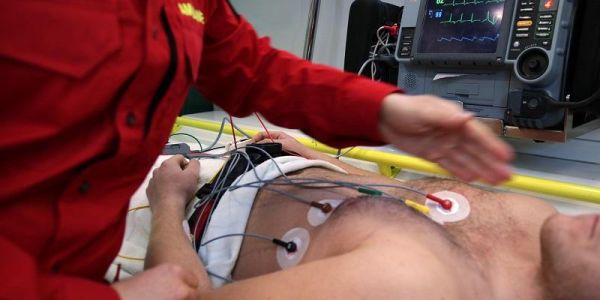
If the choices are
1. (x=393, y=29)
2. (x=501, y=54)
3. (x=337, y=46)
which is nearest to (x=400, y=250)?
(x=501, y=54)

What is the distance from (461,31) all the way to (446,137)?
0.85 meters

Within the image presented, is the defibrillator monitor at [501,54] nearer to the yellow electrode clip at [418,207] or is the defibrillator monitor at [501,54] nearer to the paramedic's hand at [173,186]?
the yellow electrode clip at [418,207]

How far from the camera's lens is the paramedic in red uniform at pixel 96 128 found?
43 centimetres

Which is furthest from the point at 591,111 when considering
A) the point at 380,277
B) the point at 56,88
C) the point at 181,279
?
the point at 56,88

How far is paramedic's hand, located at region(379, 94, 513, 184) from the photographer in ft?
1.95

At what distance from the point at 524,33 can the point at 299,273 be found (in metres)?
1.02

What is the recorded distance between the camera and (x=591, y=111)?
123cm

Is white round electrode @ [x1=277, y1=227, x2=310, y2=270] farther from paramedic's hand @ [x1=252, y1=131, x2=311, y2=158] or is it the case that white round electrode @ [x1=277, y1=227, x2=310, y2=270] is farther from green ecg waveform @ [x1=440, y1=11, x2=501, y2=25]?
green ecg waveform @ [x1=440, y1=11, x2=501, y2=25]

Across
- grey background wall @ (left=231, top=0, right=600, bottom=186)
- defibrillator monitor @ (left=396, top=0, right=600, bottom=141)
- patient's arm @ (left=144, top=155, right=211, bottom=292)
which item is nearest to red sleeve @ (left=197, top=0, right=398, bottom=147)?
patient's arm @ (left=144, top=155, right=211, bottom=292)

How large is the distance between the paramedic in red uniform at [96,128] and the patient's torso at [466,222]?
20cm

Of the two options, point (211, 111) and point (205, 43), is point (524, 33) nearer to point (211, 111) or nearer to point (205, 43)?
point (205, 43)

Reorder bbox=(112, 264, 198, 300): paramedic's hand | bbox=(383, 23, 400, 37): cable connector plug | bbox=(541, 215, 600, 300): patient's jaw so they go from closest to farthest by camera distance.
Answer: bbox=(112, 264, 198, 300): paramedic's hand → bbox=(541, 215, 600, 300): patient's jaw → bbox=(383, 23, 400, 37): cable connector plug

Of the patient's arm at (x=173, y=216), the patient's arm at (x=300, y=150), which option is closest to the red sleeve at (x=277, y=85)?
the patient's arm at (x=173, y=216)

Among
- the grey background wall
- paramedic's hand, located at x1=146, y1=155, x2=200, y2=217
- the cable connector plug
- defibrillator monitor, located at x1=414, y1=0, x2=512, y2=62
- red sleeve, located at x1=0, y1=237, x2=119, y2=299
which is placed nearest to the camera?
red sleeve, located at x1=0, y1=237, x2=119, y2=299
